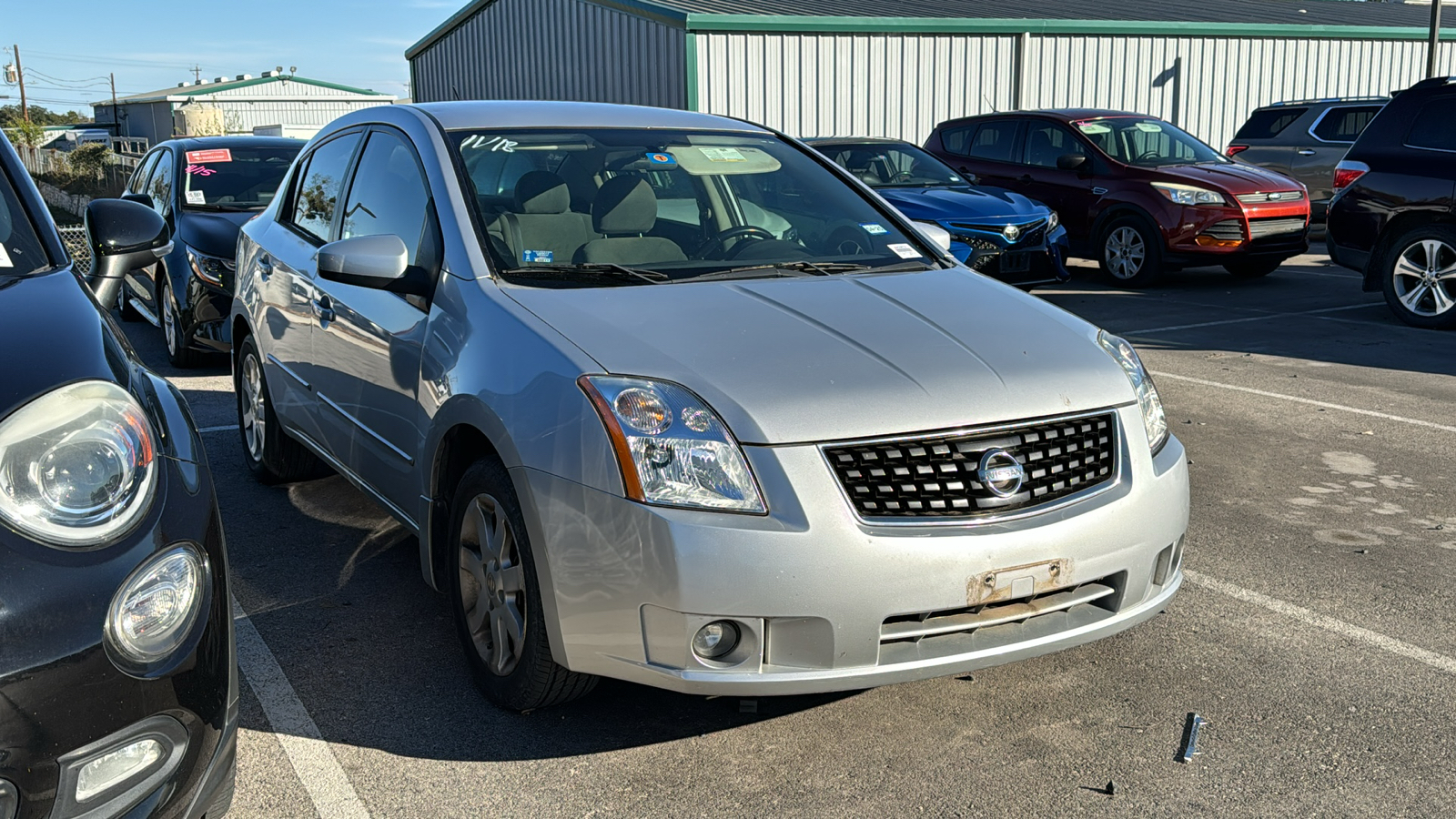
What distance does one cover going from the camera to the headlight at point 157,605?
7.05 ft

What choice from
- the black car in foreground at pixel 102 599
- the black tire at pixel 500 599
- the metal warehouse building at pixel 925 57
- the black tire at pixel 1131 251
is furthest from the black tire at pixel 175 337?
the metal warehouse building at pixel 925 57

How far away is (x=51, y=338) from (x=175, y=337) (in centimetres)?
688

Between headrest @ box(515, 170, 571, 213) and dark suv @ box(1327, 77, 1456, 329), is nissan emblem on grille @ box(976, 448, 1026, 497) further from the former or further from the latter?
dark suv @ box(1327, 77, 1456, 329)

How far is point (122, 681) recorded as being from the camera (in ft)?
6.99

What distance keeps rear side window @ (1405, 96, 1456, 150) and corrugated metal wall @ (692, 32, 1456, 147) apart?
32.7 feet

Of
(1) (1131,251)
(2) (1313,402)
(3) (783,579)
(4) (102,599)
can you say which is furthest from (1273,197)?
(4) (102,599)

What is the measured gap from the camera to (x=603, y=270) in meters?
3.76

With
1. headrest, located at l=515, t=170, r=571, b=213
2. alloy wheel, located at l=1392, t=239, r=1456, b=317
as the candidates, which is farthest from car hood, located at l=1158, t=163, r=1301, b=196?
headrest, located at l=515, t=170, r=571, b=213

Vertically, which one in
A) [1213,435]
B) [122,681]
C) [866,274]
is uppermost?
[866,274]

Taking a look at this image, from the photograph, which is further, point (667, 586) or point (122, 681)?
point (667, 586)

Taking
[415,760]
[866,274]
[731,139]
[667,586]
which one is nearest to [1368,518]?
[866,274]

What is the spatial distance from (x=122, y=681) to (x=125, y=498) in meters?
0.32

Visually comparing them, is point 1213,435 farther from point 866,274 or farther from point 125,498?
point 125,498

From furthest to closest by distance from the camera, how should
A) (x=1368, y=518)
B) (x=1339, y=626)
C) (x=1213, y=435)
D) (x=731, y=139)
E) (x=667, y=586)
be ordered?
(x=1213, y=435)
(x=1368, y=518)
(x=731, y=139)
(x=1339, y=626)
(x=667, y=586)
